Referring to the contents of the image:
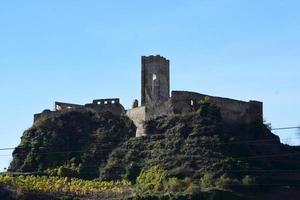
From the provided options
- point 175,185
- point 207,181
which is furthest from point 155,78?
point 175,185

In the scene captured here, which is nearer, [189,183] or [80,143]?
[189,183]

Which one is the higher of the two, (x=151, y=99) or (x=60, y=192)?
(x=151, y=99)

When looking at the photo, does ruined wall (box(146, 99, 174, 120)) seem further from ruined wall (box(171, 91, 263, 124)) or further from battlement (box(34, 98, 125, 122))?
battlement (box(34, 98, 125, 122))

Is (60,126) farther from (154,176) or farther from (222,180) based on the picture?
(222,180)

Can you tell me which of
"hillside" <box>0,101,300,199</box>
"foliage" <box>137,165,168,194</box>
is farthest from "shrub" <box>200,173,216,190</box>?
"foliage" <box>137,165,168,194</box>

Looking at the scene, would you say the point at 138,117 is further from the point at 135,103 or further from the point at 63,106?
the point at 63,106

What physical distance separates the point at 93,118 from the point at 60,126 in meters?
2.15

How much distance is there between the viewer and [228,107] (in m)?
64.6

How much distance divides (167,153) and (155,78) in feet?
23.2

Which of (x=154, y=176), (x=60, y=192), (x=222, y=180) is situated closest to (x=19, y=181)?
(x=60, y=192)

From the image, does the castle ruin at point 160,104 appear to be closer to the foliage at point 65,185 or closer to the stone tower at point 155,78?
the stone tower at point 155,78

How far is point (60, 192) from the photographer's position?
5794 cm

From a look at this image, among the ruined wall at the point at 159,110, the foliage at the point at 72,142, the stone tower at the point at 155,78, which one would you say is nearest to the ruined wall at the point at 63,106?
the foliage at the point at 72,142

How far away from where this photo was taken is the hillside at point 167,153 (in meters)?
58.1
